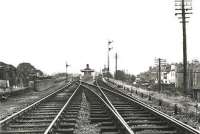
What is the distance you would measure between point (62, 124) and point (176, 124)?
11.9 feet

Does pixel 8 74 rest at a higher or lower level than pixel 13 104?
higher

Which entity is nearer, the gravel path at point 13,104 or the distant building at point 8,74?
the gravel path at point 13,104

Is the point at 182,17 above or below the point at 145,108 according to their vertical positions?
above

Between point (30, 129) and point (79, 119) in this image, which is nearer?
point (30, 129)

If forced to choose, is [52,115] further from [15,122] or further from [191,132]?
[191,132]

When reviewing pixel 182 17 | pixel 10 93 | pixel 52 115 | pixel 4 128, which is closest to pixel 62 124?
pixel 4 128

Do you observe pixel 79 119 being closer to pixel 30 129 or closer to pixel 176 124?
pixel 30 129

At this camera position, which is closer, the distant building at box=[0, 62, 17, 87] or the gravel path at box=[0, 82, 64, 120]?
the gravel path at box=[0, 82, 64, 120]

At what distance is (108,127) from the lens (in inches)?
407

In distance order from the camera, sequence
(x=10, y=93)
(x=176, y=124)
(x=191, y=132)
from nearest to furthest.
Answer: (x=191, y=132), (x=176, y=124), (x=10, y=93)

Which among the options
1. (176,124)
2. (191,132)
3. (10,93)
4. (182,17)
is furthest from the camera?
(182,17)

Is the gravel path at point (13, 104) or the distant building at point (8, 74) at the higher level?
the distant building at point (8, 74)

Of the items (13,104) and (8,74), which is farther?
(8,74)

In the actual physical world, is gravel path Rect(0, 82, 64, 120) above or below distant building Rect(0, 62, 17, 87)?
below
